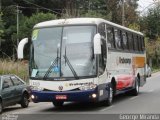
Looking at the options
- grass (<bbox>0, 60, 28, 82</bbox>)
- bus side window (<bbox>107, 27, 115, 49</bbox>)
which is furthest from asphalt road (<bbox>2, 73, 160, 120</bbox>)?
grass (<bbox>0, 60, 28, 82</bbox>)

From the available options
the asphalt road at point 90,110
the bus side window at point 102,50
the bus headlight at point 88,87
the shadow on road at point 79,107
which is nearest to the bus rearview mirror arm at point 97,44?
the bus side window at point 102,50

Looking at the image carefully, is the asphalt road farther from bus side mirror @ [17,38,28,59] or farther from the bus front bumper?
bus side mirror @ [17,38,28,59]

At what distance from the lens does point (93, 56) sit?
17422 mm

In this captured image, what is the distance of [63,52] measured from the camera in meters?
17.5

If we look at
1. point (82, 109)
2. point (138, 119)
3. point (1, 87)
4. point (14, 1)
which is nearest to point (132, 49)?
point (82, 109)

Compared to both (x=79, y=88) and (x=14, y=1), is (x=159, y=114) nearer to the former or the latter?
(x=79, y=88)

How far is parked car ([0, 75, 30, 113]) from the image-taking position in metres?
18.3

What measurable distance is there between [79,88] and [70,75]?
557 millimetres

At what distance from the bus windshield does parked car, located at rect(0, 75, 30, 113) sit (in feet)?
5.06

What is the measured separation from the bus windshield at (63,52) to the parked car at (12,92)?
1542 millimetres

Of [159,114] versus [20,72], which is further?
[20,72]

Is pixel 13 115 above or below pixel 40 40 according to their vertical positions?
below

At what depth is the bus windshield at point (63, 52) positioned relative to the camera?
1727 centimetres

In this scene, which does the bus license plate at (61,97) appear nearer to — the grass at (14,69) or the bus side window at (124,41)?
the bus side window at (124,41)
